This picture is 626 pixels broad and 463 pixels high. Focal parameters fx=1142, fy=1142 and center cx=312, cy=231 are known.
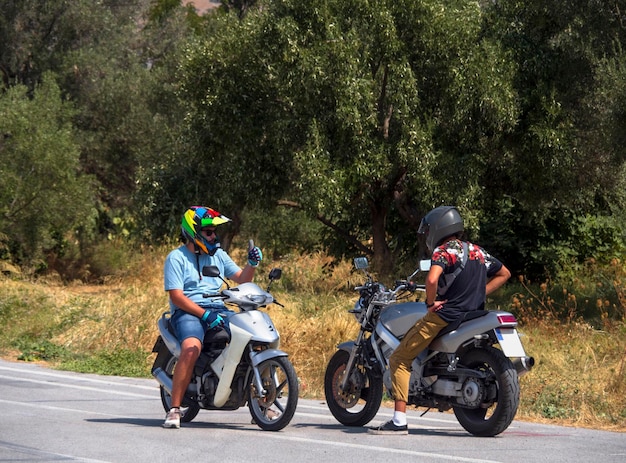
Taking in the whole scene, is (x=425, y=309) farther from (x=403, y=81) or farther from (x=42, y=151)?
(x=42, y=151)

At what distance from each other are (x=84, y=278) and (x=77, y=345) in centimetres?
1518

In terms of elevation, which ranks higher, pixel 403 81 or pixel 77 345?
pixel 403 81

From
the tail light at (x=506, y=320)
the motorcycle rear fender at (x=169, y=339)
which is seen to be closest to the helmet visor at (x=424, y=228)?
the tail light at (x=506, y=320)

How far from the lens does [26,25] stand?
34.2 metres

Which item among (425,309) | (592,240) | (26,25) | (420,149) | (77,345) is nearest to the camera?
(425,309)

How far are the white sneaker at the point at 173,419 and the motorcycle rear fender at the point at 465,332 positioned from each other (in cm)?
212

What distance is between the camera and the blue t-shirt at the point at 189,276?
915 cm

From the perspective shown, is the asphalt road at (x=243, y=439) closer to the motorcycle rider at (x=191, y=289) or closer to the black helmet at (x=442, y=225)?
the motorcycle rider at (x=191, y=289)

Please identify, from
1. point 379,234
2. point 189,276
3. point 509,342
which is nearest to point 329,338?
point 189,276

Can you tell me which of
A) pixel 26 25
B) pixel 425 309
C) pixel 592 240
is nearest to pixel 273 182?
pixel 592 240

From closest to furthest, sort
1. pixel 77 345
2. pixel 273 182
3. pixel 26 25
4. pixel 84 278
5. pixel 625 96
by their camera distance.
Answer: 1. pixel 77 345
2. pixel 625 96
3. pixel 273 182
4. pixel 84 278
5. pixel 26 25

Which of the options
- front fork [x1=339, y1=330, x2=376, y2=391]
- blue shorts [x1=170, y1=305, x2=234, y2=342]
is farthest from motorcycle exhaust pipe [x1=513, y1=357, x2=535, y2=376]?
blue shorts [x1=170, y1=305, x2=234, y2=342]

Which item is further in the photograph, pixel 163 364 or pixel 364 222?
pixel 364 222

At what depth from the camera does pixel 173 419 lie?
9.17m
